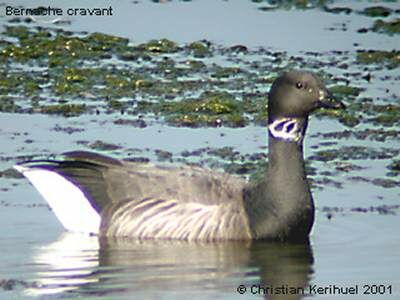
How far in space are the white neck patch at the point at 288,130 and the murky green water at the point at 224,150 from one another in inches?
31.6

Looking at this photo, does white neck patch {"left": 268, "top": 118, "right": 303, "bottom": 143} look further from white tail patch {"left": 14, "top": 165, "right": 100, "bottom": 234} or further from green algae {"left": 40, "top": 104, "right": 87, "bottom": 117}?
green algae {"left": 40, "top": 104, "right": 87, "bottom": 117}

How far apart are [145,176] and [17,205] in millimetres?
1284

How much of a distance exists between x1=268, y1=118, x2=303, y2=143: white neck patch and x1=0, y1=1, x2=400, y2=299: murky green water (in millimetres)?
803

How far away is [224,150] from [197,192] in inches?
82.6

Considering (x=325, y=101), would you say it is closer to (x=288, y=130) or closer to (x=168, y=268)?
(x=288, y=130)

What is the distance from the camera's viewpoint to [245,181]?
15281mm

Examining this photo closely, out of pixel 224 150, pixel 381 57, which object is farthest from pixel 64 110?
pixel 381 57

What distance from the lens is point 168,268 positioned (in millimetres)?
13945

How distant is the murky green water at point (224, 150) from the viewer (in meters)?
13.6

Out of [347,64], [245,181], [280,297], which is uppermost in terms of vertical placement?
[347,64]

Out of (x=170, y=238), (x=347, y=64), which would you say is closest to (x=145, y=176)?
(x=170, y=238)

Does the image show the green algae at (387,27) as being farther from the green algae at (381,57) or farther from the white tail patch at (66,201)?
the white tail patch at (66,201)

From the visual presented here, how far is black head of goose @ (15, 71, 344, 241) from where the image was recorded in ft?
49.1

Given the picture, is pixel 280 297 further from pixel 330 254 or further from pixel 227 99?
pixel 227 99
